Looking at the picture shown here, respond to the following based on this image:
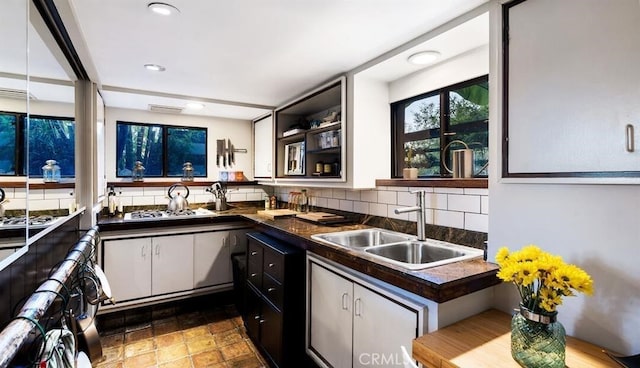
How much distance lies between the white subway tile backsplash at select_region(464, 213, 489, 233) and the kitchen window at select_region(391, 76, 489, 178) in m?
0.27

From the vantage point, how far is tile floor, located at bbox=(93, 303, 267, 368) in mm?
2262

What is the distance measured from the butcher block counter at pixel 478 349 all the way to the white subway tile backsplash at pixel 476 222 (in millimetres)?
546

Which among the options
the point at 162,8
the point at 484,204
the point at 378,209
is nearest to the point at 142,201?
the point at 162,8

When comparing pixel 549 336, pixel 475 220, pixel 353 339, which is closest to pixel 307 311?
pixel 353 339

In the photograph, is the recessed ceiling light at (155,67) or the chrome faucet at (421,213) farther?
the recessed ceiling light at (155,67)

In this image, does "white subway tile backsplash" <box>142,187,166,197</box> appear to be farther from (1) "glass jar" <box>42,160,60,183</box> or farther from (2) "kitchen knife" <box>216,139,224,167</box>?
(1) "glass jar" <box>42,160,60,183</box>

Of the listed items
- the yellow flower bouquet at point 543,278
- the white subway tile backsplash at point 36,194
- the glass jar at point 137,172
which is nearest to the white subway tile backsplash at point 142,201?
the glass jar at point 137,172

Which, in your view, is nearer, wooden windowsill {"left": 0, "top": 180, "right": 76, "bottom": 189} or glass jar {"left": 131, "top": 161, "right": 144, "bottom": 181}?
wooden windowsill {"left": 0, "top": 180, "right": 76, "bottom": 189}

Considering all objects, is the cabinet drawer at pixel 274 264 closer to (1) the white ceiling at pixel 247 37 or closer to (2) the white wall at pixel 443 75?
(1) the white ceiling at pixel 247 37

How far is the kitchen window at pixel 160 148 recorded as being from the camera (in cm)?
346

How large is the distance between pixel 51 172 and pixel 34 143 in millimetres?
396

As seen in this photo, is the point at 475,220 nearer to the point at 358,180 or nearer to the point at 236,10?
the point at 358,180

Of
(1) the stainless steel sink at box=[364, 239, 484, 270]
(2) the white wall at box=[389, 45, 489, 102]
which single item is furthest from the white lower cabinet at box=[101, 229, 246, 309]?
(2) the white wall at box=[389, 45, 489, 102]

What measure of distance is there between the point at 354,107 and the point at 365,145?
29 centimetres
